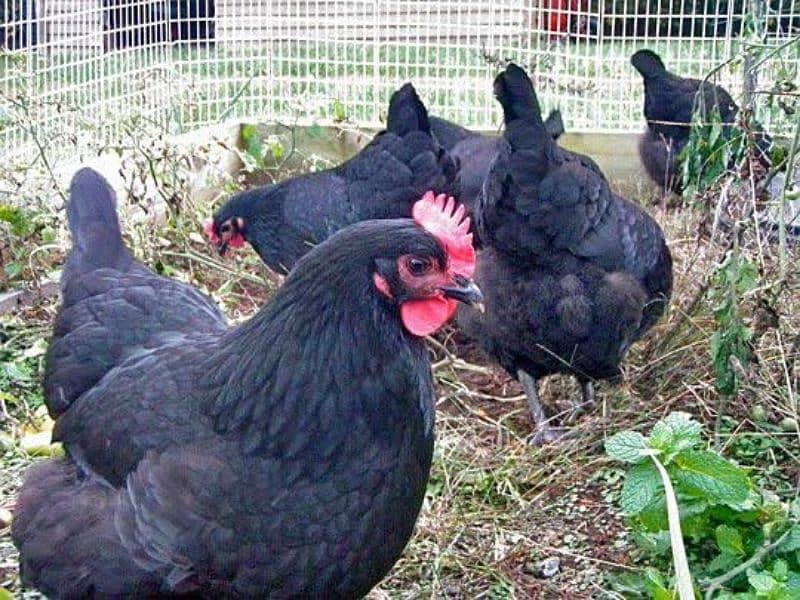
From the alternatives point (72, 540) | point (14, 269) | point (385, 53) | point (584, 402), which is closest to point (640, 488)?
point (72, 540)

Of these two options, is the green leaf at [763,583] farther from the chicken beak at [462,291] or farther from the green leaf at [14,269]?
the green leaf at [14,269]

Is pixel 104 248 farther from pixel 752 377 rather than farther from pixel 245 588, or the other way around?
pixel 752 377

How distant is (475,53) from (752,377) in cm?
422

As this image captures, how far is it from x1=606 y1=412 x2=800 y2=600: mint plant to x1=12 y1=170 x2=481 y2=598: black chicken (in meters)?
0.57

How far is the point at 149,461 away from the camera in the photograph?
266 cm

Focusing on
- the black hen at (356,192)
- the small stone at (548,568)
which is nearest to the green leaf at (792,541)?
the small stone at (548,568)

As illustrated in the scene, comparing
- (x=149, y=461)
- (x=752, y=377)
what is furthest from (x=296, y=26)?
(x=149, y=461)

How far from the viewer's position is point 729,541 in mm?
3039

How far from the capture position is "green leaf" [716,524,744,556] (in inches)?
120

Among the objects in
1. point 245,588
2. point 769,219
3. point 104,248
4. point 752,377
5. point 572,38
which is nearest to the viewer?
point 245,588

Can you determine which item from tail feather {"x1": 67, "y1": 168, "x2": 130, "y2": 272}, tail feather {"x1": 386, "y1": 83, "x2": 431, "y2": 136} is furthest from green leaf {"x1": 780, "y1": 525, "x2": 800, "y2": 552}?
tail feather {"x1": 386, "y1": 83, "x2": 431, "y2": 136}

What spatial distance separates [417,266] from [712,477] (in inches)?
39.7

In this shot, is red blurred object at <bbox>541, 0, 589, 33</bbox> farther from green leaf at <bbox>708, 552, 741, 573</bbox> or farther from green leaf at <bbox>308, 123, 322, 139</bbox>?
green leaf at <bbox>708, 552, 741, 573</bbox>

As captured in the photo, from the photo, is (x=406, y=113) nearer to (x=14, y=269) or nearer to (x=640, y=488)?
(x=14, y=269)
